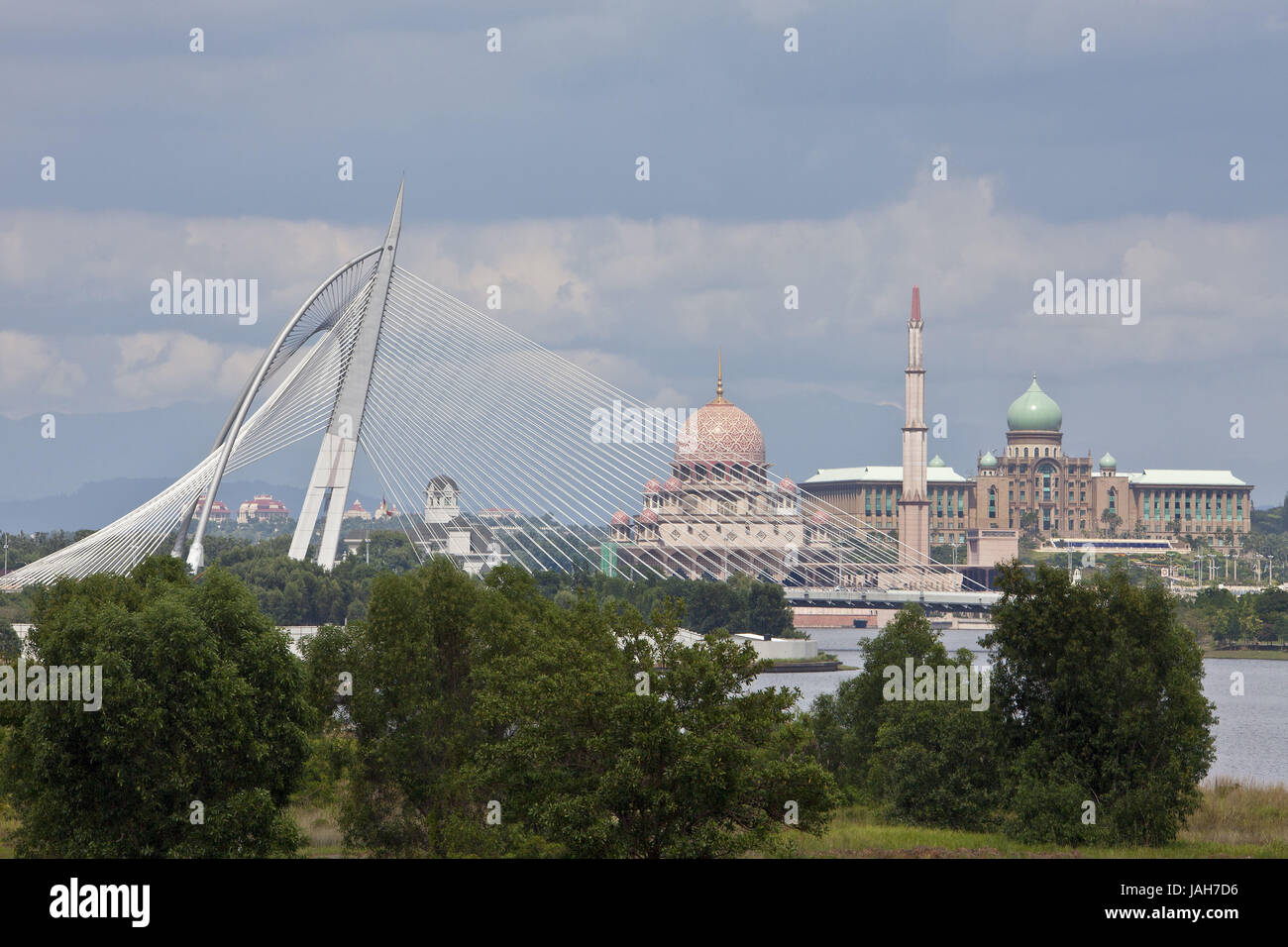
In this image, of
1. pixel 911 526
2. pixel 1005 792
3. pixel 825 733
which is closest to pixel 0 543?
pixel 911 526

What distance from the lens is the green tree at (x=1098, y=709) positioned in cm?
2544

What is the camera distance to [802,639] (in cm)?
8325

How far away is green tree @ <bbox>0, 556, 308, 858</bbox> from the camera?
2114cm

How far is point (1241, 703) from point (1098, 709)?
37306 millimetres

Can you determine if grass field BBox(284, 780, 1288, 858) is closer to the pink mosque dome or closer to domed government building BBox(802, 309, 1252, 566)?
the pink mosque dome

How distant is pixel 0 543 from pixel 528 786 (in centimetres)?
11907

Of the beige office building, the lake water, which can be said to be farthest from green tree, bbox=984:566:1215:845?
the beige office building

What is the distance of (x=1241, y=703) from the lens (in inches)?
2370

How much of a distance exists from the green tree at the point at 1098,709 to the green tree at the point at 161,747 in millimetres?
11449

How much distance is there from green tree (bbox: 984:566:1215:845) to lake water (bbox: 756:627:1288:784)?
7910 mm

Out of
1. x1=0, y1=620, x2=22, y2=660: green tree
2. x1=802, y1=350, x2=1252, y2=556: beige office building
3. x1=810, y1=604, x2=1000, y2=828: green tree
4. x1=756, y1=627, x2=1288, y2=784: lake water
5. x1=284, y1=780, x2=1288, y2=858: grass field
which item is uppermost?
x1=802, y1=350, x2=1252, y2=556: beige office building

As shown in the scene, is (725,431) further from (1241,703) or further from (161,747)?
(161,747)
